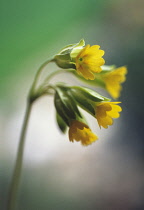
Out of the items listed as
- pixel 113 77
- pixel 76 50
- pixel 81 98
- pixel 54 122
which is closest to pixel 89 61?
pixel 76 50

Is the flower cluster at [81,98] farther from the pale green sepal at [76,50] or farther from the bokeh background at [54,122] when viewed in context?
the bokeh background at [54,122]

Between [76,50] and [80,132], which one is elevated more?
[76,50]

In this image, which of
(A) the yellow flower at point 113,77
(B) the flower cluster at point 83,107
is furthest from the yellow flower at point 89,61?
(A) the yellow flower at point 113,77

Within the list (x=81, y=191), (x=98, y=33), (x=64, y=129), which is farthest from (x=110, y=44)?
(x=64, y=129)

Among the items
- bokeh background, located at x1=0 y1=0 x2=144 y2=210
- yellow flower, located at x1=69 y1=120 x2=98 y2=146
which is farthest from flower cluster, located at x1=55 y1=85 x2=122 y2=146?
bokeh background, located at x1=0 y1=0 x2=144 y2=210

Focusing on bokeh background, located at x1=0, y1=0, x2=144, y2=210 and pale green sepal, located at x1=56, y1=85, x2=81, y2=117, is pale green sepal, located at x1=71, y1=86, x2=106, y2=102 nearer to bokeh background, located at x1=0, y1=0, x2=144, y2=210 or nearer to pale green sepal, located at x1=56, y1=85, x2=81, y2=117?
pale green sepal, located at x1=56, y1=85, x2=81, y2=117

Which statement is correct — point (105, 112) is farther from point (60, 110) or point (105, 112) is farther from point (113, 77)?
point (113, 77)
